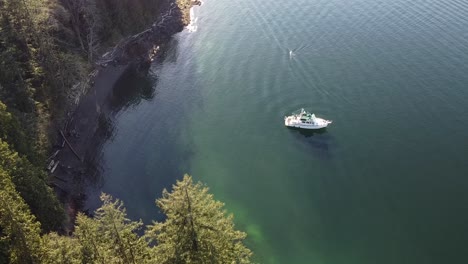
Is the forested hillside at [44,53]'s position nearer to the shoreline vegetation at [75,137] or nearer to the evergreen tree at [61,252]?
the shoreline vegetation at [75,137]

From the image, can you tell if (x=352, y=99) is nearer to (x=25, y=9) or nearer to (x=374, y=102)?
(x=374, y=102)

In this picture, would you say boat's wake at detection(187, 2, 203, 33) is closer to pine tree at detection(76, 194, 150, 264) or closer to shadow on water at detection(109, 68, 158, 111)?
shadow on water at detection(109, 68, 158, 111)

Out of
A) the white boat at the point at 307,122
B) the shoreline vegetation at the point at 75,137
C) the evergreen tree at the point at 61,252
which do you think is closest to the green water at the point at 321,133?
the white boat at the point at 307,122

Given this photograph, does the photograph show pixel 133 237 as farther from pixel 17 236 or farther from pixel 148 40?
pixel 148 40

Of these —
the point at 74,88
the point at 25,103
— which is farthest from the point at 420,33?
the point at 25,103

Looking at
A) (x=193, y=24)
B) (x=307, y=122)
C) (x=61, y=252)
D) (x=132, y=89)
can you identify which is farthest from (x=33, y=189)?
(x=193, y=24)
